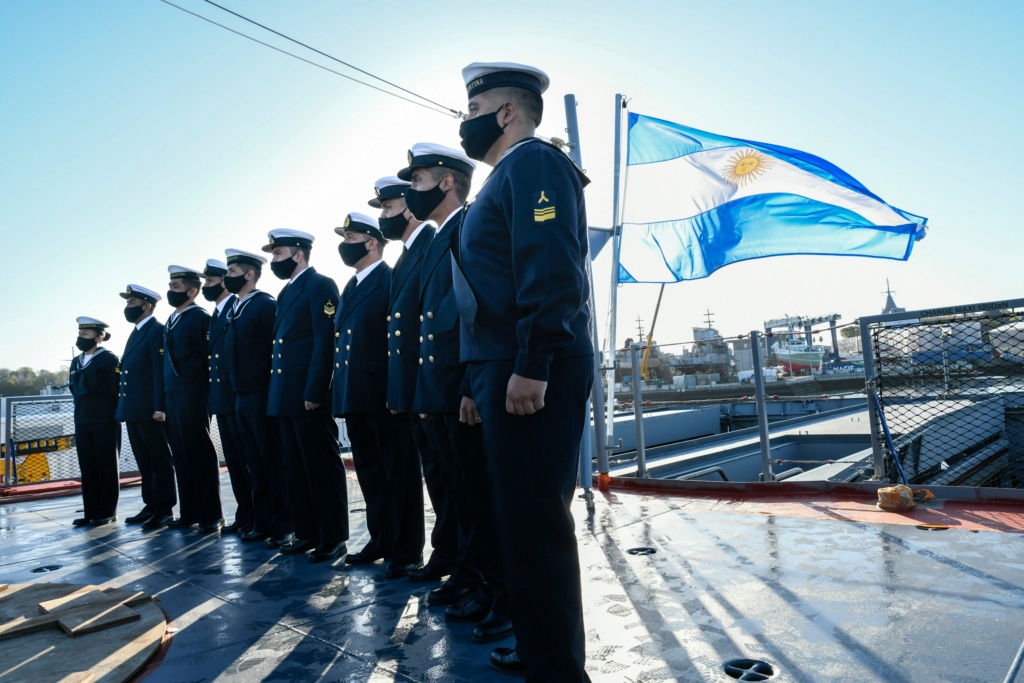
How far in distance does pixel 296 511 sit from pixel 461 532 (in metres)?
1.61

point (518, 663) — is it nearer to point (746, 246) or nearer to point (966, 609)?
point (966, 609)

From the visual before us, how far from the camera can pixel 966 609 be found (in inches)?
86.7

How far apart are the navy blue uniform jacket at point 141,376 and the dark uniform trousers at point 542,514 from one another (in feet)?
14.8

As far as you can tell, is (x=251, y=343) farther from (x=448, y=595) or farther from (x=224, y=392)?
(x=448, y=595)

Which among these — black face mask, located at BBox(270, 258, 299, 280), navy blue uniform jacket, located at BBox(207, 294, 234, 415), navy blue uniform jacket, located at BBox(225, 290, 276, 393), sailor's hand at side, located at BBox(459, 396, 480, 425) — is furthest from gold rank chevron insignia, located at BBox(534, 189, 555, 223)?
navy blue uniform jacket, located at BBox(207, 294, 234, 415)

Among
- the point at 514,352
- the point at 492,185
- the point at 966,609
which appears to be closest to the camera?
the point at 514,352

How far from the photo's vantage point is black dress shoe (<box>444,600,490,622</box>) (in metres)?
2.54

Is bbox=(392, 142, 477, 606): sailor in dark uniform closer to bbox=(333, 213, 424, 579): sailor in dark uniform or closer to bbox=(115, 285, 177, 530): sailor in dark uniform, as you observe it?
bbox=(333, 213, 424, 579): sailor in dark uniform

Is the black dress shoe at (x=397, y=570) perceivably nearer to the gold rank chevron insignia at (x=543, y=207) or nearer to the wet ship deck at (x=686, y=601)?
the wet ship deck at (x=686, y=601)

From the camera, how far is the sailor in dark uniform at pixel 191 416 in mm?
4965

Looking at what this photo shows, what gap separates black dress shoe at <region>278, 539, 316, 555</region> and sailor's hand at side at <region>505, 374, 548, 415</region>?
2803 millimetres

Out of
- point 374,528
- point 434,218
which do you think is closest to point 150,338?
point 374,528

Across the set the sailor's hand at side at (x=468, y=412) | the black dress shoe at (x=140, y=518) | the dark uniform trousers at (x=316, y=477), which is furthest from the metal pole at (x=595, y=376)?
the black dress shoe at (x=140, y=518)

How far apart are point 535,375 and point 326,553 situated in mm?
2583
